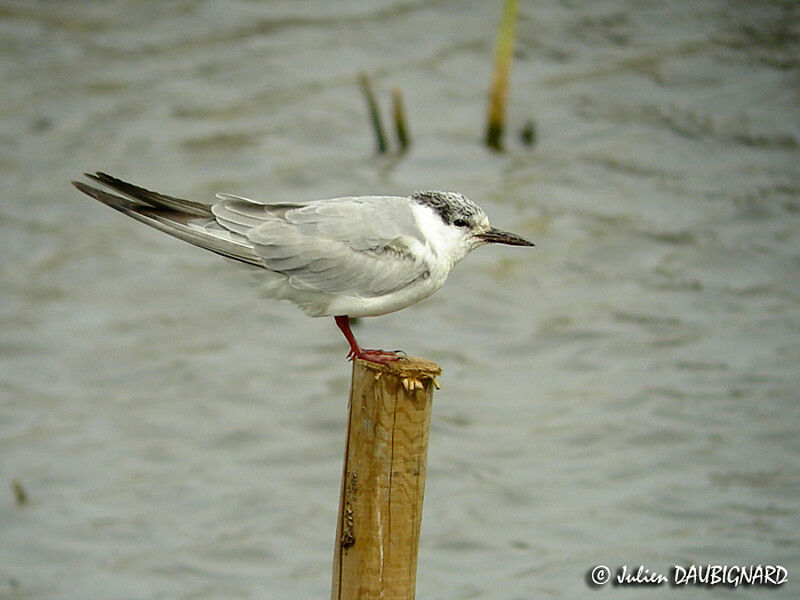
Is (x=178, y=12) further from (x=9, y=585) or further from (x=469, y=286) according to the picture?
(x=9, y=585)

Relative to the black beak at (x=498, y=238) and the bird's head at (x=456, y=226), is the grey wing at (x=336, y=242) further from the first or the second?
the black beak at (x=498, y=238)

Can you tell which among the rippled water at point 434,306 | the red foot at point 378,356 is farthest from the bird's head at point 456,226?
the rippled water at point 434,306

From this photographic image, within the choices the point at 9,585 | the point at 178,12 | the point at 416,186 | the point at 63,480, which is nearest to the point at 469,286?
the point at 416,186

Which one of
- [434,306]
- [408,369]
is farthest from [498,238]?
[434,306]

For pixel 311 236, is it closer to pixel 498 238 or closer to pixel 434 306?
pixel 498 238

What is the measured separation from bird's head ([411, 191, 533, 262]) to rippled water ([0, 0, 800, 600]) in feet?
3.04

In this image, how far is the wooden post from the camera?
481 cm

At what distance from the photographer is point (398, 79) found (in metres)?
14.6

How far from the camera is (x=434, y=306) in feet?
36.5

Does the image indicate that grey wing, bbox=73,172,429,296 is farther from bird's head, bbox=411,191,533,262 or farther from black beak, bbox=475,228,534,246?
black beak, bbox=475,228,534,246

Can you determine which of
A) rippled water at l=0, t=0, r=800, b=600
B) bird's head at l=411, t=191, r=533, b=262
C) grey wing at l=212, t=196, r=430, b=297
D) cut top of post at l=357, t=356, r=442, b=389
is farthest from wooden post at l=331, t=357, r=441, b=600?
rippled water at l=0, t=0, r=800, b=600

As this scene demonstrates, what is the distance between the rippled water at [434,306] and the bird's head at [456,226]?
3.04 feet

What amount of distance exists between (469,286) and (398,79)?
4.07 metres

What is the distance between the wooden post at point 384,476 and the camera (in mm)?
4809
